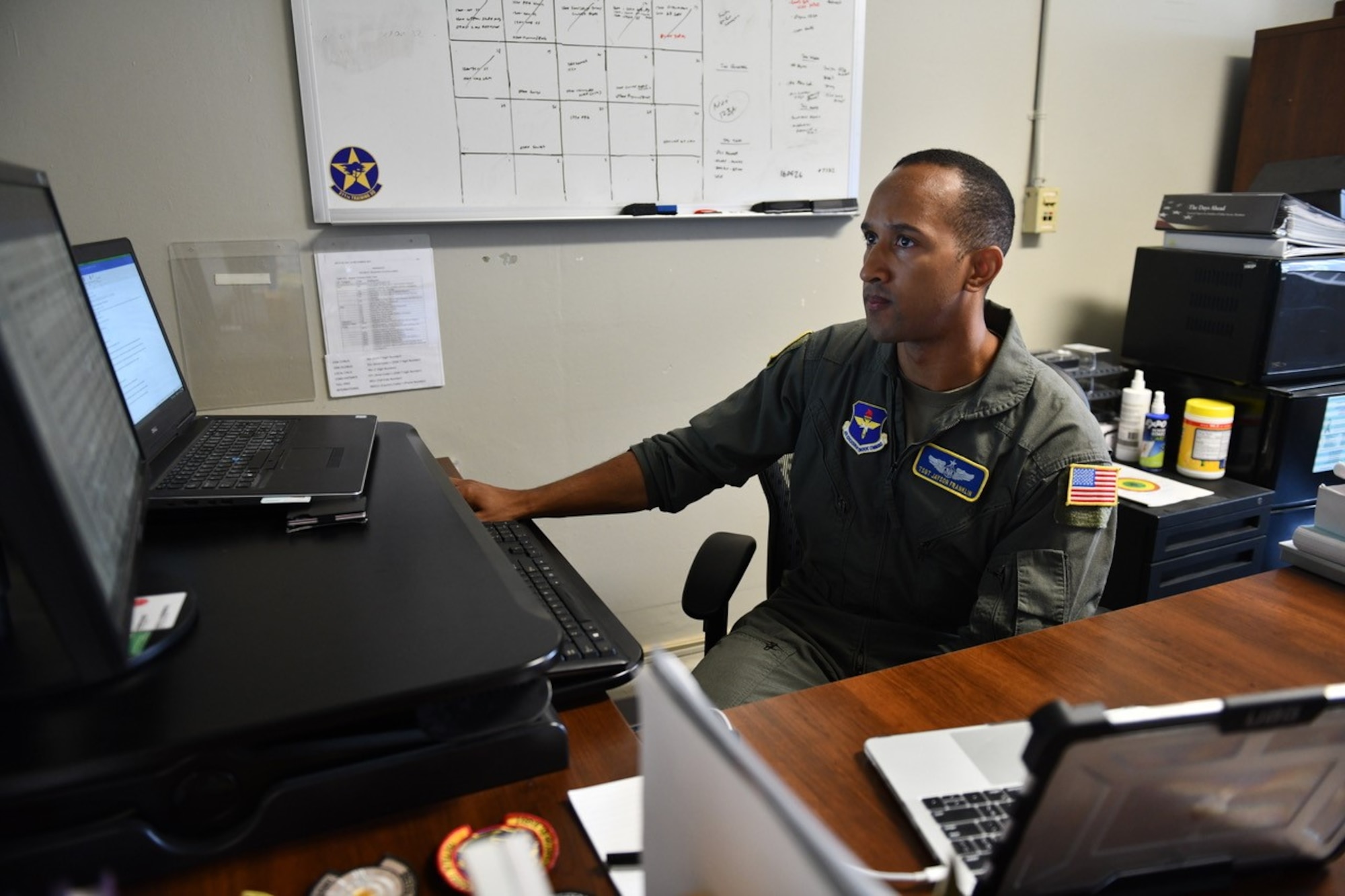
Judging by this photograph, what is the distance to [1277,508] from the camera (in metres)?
2.27

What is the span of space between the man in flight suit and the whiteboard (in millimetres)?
672

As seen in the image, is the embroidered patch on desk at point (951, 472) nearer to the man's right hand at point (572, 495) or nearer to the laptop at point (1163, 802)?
the man's right hand at point (572, 495)

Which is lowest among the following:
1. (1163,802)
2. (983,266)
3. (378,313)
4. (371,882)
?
(371,882)

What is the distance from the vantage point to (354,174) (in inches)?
70.9

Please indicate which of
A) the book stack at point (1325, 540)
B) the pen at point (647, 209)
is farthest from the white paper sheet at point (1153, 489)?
the pen at point (647, 209)

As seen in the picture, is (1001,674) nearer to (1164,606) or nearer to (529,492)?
(1164,606)

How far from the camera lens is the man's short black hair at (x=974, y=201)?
1.49 m

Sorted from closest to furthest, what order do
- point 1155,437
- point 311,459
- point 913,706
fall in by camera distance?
point 913,706 < point 311,459 < point 1155,437

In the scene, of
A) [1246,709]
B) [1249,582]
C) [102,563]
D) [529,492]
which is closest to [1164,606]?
[1249,582]

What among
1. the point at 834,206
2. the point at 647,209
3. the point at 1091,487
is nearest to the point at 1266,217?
the point at 834,206

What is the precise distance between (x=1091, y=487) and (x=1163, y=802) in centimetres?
77

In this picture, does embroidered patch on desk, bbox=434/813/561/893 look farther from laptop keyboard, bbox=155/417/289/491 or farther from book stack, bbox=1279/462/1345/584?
book stack, bbox=1279/462/1345/584

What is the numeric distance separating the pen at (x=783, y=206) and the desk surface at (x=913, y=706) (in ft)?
4.20

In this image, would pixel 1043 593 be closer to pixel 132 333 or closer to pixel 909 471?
pixel 909 471
